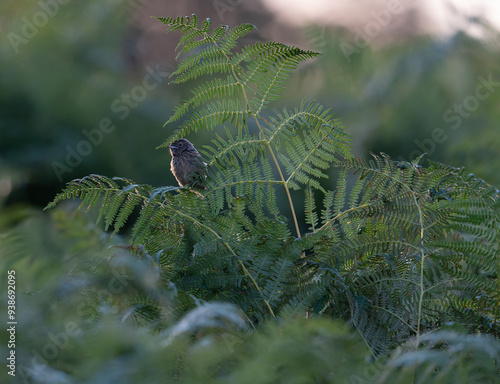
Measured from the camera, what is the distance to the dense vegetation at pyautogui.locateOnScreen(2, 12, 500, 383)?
383mm

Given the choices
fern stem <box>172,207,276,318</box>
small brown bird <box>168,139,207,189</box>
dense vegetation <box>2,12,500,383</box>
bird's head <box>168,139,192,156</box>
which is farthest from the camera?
bird's head <box>168,139,192,156</box>

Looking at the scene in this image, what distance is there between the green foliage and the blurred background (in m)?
1.33

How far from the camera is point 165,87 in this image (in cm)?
236

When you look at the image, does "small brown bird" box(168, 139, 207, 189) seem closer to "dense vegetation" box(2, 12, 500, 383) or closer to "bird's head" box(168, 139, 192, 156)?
"bird's head" box(168, 139, 192, 156)

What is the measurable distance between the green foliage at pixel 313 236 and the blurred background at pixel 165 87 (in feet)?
4.35

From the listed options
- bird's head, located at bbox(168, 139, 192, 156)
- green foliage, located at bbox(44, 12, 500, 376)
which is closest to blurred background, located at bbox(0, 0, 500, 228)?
bird's head, located at bbox(168, 139, 192, 156)

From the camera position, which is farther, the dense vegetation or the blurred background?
the blurred background

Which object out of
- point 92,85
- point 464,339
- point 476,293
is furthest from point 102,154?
point 464,339

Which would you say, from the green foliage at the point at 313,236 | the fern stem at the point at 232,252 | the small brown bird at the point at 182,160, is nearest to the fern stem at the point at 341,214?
the green foliage at the point at 313,236

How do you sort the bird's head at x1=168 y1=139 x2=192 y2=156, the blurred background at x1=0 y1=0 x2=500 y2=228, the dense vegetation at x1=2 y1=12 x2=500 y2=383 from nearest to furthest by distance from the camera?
the dense vegetation at x1=2 y1=12 x2=500 y2=383
the bird's head at x1=168 y1=139 x2=192 y2=156
the blurred background at x1=0 y1=0 x2=500 y2=228

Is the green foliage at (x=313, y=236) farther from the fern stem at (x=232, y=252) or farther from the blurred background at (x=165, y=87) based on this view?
the blurred background at (x=165, y=87)

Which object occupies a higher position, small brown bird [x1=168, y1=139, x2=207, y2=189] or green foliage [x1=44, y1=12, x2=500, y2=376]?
green foliage [x1=44, y1=12, x2=500, y2=376]

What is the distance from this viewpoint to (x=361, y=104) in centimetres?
227

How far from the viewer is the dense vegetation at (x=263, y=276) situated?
38 centimetres
